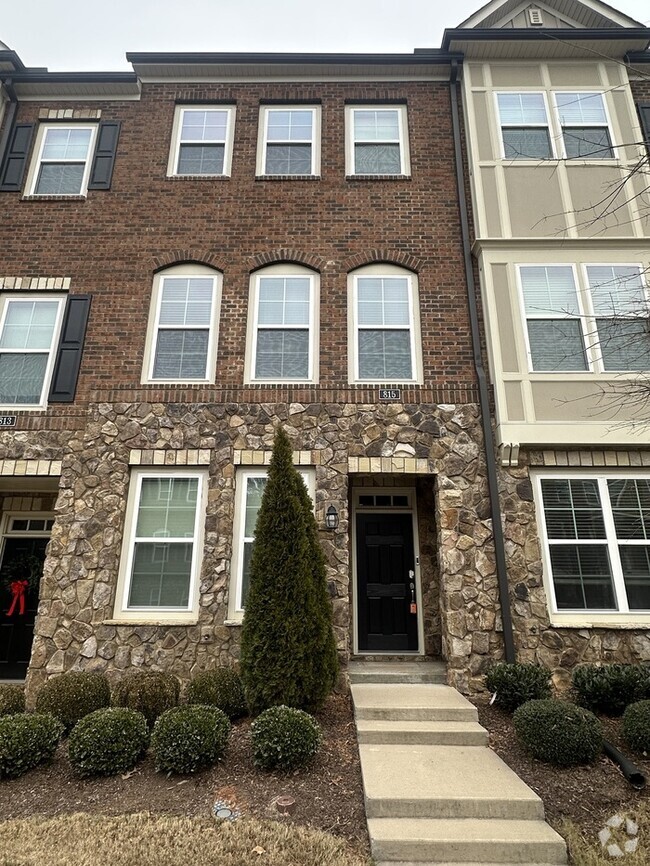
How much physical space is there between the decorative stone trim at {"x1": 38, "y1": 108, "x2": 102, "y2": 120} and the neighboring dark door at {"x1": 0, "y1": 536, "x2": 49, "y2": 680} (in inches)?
294

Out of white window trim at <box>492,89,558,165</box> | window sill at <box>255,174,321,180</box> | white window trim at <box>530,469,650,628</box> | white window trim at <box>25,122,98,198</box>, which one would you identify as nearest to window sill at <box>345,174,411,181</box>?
window sill at <box>255,174,321,180</box>

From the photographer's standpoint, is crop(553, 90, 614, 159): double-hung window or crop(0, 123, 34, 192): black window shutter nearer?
crop(553, 90, 614, 159): double-hung window

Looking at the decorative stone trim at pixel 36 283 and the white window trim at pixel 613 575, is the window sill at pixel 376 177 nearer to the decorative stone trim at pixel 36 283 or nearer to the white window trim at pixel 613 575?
the decorative stone trim at pixel 36 283

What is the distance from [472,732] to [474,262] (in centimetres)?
658

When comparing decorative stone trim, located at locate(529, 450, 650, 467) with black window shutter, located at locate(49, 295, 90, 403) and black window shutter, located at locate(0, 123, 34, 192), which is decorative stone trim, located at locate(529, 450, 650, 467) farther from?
black window shutter, located at locate(0, 123, 34, 192)

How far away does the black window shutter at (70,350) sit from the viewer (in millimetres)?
7734

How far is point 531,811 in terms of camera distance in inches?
158

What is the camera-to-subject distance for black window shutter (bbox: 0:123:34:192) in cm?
889

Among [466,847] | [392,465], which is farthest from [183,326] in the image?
[466,847]

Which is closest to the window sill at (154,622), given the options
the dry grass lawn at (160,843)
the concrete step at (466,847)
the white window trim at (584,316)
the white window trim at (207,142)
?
the dry grass lawn at (160,843)

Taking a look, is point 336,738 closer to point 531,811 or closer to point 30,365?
point 531,811

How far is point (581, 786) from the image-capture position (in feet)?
14.4

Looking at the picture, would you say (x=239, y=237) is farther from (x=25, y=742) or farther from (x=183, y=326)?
(x=25, y=742)

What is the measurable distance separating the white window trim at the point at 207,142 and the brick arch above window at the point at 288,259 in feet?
5.96
